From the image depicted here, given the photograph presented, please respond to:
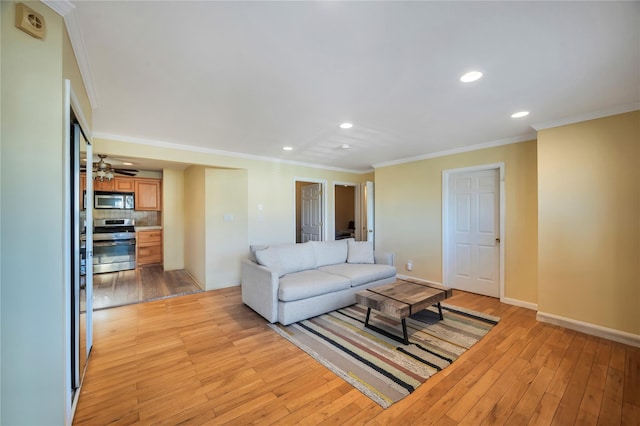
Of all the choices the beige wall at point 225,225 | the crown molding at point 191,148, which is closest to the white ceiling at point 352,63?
the crown molding at point 191,148

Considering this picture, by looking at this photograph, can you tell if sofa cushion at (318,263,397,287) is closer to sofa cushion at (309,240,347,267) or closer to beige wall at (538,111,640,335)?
sofa cushion at (309,240,347,267)

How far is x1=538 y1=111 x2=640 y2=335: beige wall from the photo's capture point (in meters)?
2.62

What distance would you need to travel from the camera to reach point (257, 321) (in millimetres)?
3166

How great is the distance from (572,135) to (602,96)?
624 mm

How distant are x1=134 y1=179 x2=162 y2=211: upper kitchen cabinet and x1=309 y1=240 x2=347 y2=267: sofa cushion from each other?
169 inches

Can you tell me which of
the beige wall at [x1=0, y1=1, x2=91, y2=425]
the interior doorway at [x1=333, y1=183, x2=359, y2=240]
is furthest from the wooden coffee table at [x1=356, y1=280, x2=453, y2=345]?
the interior doorway at [x1=333, y1=183, x2=359, y2=240]

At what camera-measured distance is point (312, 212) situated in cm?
621

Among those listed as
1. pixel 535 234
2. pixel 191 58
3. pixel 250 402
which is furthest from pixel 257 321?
pixel 535 234

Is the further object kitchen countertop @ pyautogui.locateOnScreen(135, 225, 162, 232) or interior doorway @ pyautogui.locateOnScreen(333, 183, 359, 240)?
interior doorway @ pyautogui.locateOnScreen(333, 183, 359, 240)

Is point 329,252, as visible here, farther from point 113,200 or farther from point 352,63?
point 113,200

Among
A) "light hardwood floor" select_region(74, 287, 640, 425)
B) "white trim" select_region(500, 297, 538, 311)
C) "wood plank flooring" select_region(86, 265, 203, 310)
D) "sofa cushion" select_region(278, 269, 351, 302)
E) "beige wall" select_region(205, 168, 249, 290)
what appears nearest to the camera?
"light hardwood floor" select_region(74, 287, 640, 425)

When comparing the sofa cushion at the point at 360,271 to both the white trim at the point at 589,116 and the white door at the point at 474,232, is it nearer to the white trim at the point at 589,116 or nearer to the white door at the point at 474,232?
the white door at the point at 474,232

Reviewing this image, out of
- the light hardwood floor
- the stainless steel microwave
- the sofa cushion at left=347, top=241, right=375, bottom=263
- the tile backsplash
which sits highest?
the stainless steel microwave

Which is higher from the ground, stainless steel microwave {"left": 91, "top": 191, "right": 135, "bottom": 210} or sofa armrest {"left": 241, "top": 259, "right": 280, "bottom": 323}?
stainless steel microwave {"left": 91, "top": 191, "right": 135, "bottom": 210}
